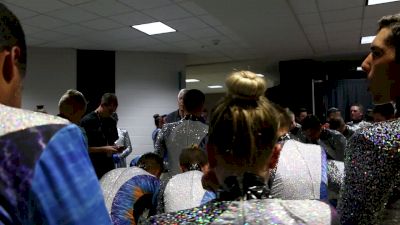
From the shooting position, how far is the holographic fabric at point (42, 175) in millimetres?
555

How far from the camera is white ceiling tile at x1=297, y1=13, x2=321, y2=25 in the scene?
17.2 feet

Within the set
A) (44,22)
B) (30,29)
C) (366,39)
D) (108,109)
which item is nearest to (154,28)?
(44,22)

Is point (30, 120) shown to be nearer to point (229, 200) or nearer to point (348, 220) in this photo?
point (229, 200)

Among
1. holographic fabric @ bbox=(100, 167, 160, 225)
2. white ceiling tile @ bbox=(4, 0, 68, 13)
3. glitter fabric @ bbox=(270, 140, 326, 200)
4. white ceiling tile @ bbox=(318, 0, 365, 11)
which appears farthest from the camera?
white ceiling tile @ bbox=(318, 0, 365, 11)

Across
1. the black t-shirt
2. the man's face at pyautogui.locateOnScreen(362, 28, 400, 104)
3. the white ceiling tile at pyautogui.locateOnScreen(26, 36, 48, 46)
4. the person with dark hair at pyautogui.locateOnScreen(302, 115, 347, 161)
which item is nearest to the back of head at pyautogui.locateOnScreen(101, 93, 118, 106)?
the black t-shirt

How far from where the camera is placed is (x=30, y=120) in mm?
598

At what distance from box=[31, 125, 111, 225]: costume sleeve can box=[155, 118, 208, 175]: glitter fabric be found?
2.30 m

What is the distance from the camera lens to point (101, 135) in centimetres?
342

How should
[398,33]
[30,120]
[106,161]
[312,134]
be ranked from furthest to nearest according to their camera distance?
[106,161], [312,134], [398,33], [30,120]

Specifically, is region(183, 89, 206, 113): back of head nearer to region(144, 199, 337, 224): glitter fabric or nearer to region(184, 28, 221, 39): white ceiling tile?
region(144, 199, 337, 224): glitter fabric

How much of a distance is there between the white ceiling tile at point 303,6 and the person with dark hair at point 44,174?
4438 mm

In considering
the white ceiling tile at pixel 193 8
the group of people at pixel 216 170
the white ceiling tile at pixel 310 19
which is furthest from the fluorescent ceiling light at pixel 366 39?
the group of people at pixel 216 170

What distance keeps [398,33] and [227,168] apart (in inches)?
20.4

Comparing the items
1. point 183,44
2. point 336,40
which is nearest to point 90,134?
point 183,44
